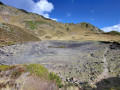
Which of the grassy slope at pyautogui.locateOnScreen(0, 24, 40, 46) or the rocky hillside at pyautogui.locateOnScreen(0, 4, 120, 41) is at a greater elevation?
the rocky hillside at pyautogui.locateOnScreen(0, 4, 120, 41)

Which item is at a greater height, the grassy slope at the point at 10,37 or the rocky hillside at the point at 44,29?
the rocky hillside at the point at 44,29

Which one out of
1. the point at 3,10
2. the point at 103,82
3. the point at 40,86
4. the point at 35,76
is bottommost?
the point at 103,82

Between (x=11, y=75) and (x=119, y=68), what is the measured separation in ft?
36.1

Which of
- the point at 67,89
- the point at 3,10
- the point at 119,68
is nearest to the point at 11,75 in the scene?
the point at 67,89

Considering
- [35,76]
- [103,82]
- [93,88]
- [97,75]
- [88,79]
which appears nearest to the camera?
[35,76]

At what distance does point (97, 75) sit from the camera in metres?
8.01

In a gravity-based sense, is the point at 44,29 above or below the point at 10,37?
above

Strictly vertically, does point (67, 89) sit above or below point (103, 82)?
above

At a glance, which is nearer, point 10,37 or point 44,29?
point 10,37

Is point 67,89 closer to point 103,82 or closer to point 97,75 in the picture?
point 103,82

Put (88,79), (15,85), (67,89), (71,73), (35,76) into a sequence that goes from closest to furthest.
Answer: (15,85) → (35,76) → (67,89) → (88,79) → (71,73)

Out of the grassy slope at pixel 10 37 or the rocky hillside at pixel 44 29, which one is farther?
the rocky hillside at pixel 44 29

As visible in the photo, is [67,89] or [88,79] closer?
[67,89]

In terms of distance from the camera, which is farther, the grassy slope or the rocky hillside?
the rocky hillside
